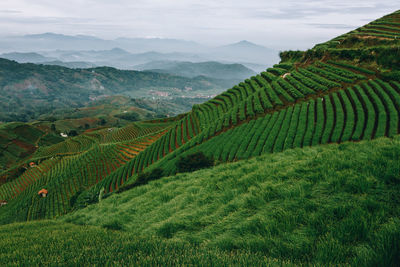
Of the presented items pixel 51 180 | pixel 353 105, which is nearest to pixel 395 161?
pixel 353 105

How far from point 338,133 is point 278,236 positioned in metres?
17.8

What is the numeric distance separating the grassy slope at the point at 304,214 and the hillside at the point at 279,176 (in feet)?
0.08

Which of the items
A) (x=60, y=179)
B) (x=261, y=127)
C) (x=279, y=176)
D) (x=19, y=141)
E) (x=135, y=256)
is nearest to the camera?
(x=135, y=256)

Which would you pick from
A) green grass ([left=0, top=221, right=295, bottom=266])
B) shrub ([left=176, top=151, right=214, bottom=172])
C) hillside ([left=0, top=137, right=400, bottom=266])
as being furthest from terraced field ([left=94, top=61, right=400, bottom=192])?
green grass ([left=0, top=221, right=295, bottom=266])

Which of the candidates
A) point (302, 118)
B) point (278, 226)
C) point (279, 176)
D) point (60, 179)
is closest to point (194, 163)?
point (302, 118)

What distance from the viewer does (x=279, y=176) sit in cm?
705

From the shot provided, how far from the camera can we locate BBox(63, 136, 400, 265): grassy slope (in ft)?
11.3

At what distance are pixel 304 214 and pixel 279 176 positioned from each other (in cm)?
256

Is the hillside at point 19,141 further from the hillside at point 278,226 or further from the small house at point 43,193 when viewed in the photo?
the hillside at point 278,226

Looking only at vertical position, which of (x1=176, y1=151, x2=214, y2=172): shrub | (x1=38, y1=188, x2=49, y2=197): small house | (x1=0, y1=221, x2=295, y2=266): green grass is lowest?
(x1=38, y1=188, x2=49, y2=197): small house

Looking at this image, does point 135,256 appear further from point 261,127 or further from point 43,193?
point 43,193

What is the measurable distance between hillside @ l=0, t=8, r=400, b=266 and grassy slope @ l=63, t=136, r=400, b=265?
0.08 ft

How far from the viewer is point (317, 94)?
28.4 metres

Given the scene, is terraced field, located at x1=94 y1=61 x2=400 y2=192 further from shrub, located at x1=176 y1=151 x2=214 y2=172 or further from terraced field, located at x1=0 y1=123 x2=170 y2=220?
Result: terraced field, located at x1=0 y1=123 x2=170 y2=220
